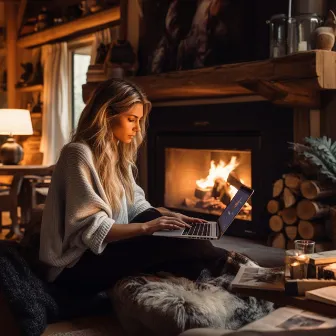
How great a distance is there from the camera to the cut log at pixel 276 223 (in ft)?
10.4

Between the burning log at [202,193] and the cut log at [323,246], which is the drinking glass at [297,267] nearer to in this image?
the cut log at [323,246]

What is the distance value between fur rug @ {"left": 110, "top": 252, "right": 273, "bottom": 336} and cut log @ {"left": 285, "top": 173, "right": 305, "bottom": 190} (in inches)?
38.5

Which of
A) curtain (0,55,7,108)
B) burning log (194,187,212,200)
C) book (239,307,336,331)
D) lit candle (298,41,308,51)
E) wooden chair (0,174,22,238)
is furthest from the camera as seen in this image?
curtain (0,55,7,108)

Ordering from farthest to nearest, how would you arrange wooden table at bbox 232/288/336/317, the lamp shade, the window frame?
the window frame → the lamp shade → wooden table at bbox 232/288/336/317

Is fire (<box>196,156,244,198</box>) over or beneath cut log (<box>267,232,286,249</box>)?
over

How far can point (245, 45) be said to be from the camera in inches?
136

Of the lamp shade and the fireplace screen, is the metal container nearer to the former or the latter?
the fireplace screen

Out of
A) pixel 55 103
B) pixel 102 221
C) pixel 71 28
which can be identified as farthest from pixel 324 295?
pixel 55 103

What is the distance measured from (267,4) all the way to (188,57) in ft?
1.92

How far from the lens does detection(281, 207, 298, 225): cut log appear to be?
3.10 meters

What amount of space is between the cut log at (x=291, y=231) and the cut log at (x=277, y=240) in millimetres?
46

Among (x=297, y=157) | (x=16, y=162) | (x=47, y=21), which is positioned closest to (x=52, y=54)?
(x=47, y=21)

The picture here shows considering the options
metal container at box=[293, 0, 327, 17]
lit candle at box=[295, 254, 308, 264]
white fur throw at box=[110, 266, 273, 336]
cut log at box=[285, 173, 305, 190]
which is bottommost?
white fur throw at box=[110, 266, 273, 336]

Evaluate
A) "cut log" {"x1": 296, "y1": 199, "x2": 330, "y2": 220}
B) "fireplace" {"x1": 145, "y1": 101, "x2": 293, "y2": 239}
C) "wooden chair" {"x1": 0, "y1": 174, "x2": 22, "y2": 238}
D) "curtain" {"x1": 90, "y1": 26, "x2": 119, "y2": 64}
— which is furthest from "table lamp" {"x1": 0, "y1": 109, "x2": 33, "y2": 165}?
"cut log" {"x1": 296, "y1": 199, "x2": 330, "y2": 220}
